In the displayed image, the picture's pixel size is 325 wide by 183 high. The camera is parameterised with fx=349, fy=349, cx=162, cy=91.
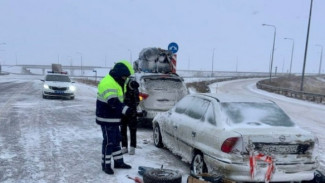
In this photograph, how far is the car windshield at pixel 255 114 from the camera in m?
5.58

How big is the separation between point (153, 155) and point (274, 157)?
10.1ft

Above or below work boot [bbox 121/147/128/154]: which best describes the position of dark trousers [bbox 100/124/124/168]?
above

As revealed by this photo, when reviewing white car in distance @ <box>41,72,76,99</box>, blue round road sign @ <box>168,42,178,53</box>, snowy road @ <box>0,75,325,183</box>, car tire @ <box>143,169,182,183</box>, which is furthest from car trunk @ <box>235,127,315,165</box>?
white car in distance @ <box>41,72,76,99</box>

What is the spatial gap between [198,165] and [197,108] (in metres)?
1.13

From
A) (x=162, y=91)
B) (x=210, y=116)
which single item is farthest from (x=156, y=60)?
(x=210, y=116)

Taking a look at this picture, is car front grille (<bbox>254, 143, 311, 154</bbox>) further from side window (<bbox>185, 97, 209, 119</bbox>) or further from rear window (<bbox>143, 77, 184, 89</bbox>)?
rear window (<bbox>143, 77, 184, 89</bbox>)

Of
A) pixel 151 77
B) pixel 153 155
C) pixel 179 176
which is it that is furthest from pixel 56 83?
pixel 179 176

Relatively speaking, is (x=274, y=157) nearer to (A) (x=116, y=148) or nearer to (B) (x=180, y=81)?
(A) (x=116, y=148)

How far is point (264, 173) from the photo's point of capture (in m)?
5.00

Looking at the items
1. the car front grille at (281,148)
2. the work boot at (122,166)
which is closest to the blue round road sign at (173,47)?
the work boot at (122,166)

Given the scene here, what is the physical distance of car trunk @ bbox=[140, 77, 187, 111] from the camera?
1012cm

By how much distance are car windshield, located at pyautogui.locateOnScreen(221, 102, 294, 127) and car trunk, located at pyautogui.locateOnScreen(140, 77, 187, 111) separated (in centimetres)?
431

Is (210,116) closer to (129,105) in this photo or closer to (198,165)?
(198,165)

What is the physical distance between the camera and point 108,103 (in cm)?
590
